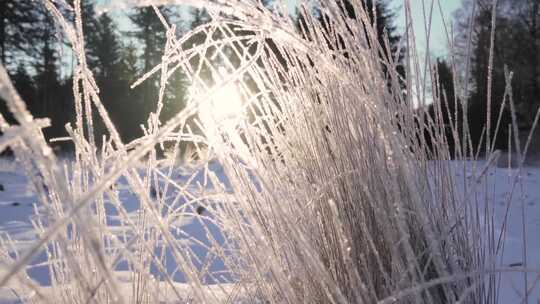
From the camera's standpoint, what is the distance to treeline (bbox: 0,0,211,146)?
16078mm

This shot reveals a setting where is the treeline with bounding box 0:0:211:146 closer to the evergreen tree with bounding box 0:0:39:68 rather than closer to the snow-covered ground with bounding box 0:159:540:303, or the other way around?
the evergreen tree with bounding box 0:0:39:68

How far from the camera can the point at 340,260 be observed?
3.45 feet

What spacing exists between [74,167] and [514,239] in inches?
117

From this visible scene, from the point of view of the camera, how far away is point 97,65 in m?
22.0

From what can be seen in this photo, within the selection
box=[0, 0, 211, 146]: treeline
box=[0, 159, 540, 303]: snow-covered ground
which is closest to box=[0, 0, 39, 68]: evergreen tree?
box=[0, 0, 211, 146]: treeline

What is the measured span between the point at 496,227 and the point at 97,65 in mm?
21070

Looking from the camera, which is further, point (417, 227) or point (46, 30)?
point (46, 30)

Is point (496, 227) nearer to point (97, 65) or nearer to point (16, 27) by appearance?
point (16, 27)

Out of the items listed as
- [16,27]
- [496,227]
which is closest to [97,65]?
[16,27]

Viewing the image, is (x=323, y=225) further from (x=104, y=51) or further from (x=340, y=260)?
(x=104, y=51)

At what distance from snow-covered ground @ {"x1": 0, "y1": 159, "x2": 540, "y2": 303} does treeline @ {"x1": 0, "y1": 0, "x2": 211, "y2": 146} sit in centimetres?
987

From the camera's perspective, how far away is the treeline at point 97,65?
1608 centimetres

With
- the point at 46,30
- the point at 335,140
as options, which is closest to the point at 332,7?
the point at 335,140

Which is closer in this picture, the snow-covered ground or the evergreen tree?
the snow-covered ground
